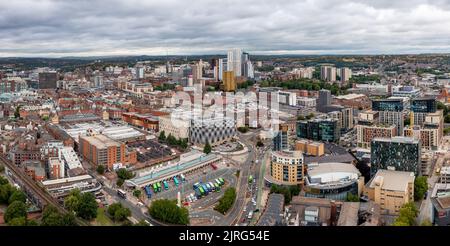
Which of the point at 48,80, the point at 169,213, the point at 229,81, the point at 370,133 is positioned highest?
the point at 48,80

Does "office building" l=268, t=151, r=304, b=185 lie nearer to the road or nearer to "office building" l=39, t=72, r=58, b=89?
the road

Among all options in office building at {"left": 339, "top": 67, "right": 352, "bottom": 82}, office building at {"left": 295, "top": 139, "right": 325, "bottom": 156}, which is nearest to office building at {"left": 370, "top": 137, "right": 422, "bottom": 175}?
office building at {"left": 295, "top": 139, "right": 325, "bottom": 156}

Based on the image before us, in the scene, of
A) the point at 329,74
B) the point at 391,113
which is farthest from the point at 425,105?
the point at 329,74

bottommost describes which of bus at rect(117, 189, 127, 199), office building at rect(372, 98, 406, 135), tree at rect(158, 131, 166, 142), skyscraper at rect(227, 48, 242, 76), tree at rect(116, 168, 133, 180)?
bus at rect(117, 189, 127, 199)

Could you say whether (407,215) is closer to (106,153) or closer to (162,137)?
(106,153)

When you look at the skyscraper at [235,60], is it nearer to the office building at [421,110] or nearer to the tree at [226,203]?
the office building at [421,110]

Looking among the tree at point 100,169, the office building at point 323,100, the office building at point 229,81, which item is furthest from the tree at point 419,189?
the office building at point 229,81

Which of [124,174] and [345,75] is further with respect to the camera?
[345,75]
